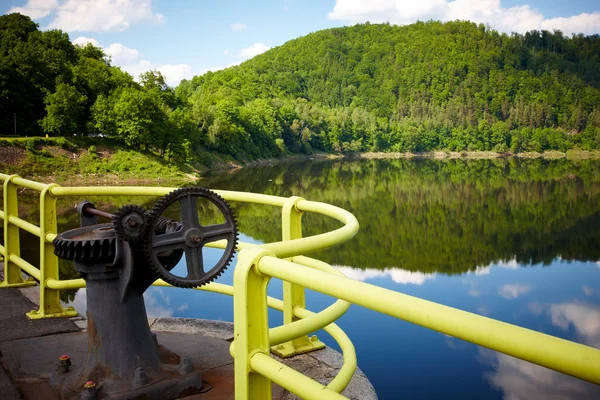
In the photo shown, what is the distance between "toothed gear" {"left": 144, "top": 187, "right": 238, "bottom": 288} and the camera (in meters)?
2.38

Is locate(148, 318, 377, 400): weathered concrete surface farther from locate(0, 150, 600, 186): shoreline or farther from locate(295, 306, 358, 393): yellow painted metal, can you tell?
locate(0, 150, 600, 186): shoreline

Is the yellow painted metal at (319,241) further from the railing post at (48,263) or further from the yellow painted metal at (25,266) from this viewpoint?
the yellow painted metal at (25,266)

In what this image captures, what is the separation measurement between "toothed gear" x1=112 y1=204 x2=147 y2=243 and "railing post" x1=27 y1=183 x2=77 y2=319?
1.62 m

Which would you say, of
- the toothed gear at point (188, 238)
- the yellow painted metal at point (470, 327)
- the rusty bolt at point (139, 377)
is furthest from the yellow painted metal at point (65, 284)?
the yellow painted metal at point (470, 327)

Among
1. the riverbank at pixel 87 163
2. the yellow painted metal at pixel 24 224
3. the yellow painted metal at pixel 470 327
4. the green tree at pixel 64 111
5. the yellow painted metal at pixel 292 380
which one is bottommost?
the riverbank at pixel 87 163

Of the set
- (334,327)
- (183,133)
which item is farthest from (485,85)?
(334,327)

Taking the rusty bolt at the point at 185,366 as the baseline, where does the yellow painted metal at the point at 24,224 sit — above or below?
above

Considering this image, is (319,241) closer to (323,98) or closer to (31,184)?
(31,184)

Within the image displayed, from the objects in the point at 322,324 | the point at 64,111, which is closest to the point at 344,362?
the point at 322,324

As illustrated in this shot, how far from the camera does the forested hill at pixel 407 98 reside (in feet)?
299

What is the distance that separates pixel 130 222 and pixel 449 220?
2717 cm

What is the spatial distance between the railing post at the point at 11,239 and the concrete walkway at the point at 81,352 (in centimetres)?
55

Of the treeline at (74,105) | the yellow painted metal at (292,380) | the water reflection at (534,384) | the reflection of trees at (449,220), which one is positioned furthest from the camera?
the treeline at (74,105)

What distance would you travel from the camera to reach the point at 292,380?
4.45 feet
